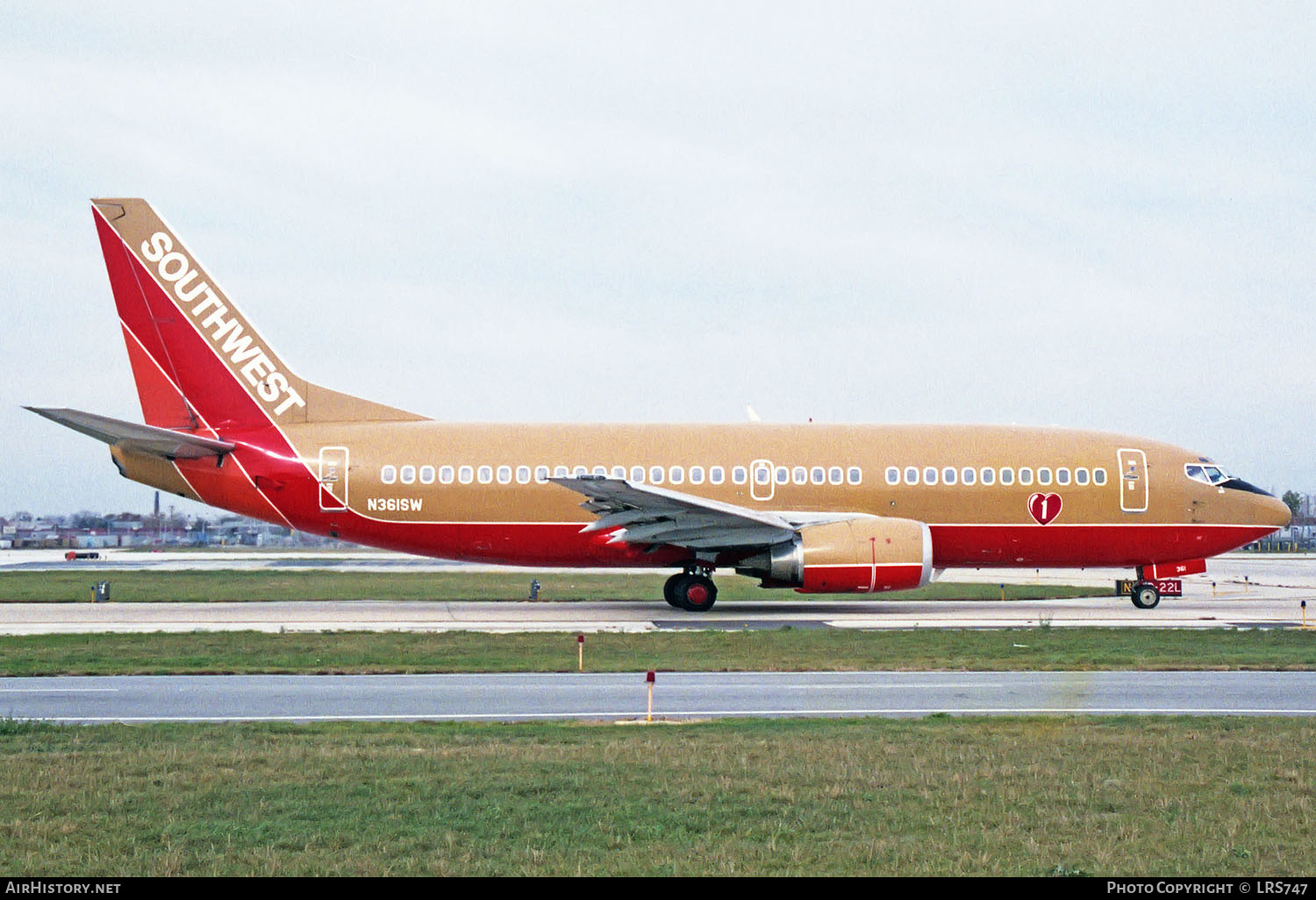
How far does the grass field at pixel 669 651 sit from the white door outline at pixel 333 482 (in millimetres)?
6569

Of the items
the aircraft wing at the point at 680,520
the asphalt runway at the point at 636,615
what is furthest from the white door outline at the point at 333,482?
the aircraft wing at the point at 680,520

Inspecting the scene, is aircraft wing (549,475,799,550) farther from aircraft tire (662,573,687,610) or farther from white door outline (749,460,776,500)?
aircraft tire (662,573,687,610)

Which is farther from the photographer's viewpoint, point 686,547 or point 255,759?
point 686,547

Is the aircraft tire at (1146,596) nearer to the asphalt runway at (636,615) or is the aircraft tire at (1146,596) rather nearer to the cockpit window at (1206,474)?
the asphalt runway at (636,615)

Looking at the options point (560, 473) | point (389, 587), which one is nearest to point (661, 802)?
point (560, 473)

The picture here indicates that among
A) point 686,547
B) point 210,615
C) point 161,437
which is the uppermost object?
point 161,437

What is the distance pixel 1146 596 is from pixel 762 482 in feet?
33.8

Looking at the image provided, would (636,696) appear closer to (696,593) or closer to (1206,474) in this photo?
(696,593)

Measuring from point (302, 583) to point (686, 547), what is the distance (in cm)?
1716

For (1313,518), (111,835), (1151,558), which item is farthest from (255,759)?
(1313,518)

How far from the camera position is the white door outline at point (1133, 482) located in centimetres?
3009
